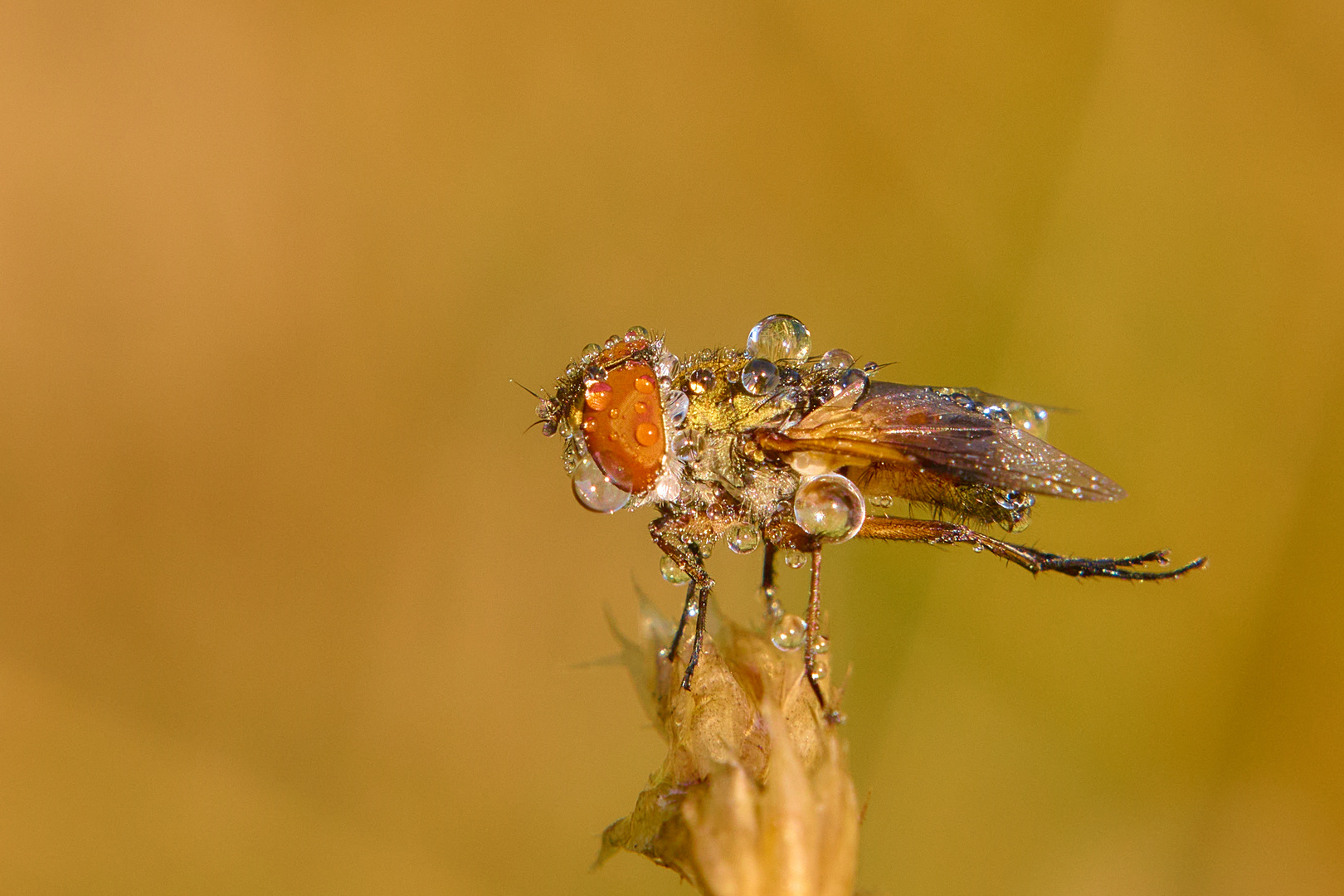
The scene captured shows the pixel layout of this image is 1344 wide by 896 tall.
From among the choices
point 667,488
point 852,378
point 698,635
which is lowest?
point 698,635

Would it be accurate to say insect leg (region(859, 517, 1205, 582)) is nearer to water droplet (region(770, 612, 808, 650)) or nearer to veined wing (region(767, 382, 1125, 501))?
veined wing (region(767, 382, 1125, 501))

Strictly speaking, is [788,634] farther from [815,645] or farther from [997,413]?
[997,413]

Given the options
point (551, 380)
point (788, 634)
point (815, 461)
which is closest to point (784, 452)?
point (815, 461)

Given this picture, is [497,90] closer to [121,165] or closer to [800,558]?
[121,165]

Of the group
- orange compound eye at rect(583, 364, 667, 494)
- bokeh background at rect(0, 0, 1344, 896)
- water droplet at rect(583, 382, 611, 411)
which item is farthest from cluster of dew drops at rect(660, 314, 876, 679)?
bokeh background at rect(0, 0, 1344, 896)

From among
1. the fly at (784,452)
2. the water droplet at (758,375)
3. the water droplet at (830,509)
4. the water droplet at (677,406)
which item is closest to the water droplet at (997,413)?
the fly at (784,452)

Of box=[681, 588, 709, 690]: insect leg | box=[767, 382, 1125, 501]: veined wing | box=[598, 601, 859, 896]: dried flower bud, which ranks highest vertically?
box=[767, 382, 1125, 501]: veined wing

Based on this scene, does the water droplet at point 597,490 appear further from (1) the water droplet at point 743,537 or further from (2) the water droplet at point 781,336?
(2) the water droplet at point 781,336
